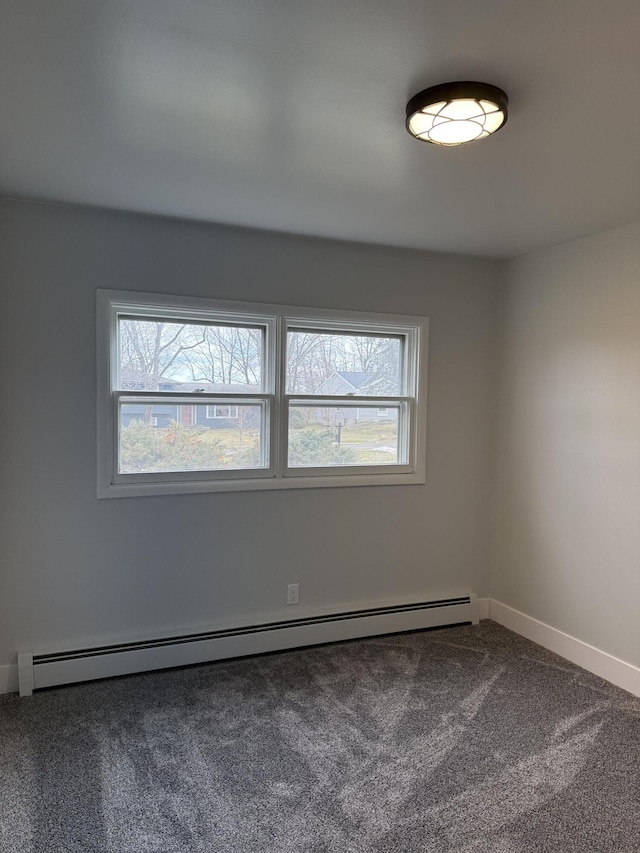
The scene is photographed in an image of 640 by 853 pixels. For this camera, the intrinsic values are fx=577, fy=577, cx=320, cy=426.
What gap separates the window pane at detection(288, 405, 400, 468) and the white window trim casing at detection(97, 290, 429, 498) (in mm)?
54

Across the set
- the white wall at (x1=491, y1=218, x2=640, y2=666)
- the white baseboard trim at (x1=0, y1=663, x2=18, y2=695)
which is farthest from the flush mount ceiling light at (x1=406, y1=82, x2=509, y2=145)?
the white baseboard trim at (x1=0, y1=663, x2=18, y2=695)

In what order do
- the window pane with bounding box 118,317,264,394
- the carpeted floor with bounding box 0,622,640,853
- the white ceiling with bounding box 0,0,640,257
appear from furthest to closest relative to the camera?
the window pane with bounding box 118,317,264,394 < the carpeted floor with bounding box 0,622,640,853 < the white ceiling with bounding box 0,0,640,257

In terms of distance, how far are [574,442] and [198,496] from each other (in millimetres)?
2203

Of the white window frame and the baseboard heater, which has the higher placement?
the white window frame

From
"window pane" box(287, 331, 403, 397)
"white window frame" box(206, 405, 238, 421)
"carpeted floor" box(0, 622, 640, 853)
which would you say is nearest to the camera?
"carpeted floor" box(0, 622, 640, 853)

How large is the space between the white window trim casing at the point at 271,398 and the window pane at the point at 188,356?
2.1 inches

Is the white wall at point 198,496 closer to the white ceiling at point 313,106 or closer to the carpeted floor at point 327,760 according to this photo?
the white ceiling at point 313,106

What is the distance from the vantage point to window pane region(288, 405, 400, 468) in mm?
3551

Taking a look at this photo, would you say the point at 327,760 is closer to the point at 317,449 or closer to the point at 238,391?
the point at 317,449

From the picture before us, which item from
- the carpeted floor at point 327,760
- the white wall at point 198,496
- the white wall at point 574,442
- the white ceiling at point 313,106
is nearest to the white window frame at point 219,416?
the white wall at point 198,496

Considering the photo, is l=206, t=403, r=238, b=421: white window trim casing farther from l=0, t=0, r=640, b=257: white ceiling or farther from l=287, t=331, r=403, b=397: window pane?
l=0, t=0, r=640, b=257: white ceiling

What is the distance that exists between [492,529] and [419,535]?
587 mm

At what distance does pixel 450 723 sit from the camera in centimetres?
266

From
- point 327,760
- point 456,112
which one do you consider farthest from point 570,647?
point 456,112
